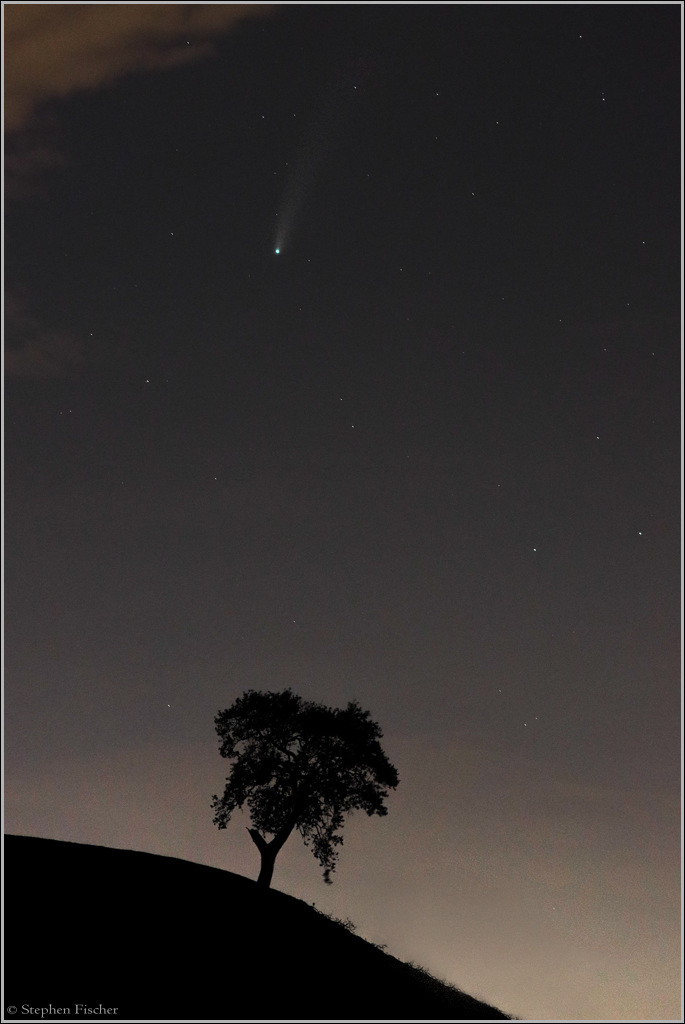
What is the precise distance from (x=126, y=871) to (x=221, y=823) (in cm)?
612

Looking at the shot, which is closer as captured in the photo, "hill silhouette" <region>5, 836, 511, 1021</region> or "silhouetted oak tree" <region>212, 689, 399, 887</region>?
"hill silhouette" <region>5, 836, 511, 1021</region>

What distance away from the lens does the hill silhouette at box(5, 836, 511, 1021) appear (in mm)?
34344

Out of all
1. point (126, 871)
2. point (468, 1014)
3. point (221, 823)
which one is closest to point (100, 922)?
point (126, 871)

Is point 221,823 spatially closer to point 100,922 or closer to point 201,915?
point 201,915

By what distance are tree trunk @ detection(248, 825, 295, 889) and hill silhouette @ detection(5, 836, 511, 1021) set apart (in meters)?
0.78

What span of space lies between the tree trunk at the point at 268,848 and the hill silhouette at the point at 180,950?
78 centimetres

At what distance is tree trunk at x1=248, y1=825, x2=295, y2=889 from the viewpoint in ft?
165

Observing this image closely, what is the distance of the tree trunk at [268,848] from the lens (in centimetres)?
5034

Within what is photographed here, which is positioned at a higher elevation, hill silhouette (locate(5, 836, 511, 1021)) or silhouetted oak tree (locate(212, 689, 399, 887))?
silhouetted oak tree (locate(212, 689, 399, 887))

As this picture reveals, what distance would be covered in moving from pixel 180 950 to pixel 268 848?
12268mm

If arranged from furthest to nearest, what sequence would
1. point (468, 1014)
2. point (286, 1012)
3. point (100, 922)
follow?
point (468, 1014), point (100, 922), point (286, 1012)

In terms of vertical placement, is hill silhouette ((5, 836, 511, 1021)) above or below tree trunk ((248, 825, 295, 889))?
below

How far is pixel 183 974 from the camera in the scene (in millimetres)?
36719

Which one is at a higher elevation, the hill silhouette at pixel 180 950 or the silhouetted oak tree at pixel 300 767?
the silhouetted oak tree at pixel 300 767
